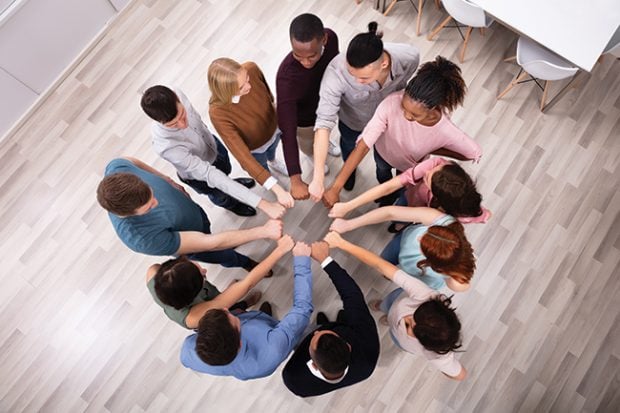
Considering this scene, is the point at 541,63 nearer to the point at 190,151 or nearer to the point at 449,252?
the point at 449,252

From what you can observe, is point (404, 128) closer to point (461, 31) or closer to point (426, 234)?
point (426, 234)

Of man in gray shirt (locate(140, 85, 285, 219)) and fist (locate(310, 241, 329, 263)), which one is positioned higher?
man in gray shirt (locate(140, 85, 285, 219))

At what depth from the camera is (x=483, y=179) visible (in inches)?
128

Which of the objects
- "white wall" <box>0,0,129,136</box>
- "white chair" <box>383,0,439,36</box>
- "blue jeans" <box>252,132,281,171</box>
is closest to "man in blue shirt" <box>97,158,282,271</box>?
"blue jeans" <box>252,132,281,171</box>

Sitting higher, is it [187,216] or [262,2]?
[262,2]

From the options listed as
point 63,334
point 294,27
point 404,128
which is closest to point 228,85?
point 294,27

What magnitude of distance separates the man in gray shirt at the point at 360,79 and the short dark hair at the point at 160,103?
782mm

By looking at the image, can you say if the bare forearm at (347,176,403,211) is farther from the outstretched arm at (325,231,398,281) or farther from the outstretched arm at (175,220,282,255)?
the outstretched arm at (175,220,282,255)

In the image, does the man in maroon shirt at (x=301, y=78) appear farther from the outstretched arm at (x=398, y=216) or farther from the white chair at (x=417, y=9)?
the white chair at (x=417, y=9)

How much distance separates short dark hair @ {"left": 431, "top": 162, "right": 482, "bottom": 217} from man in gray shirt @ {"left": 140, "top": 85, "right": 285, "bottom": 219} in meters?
0.94

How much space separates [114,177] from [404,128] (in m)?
1.47

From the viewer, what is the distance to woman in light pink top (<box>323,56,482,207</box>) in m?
1.79

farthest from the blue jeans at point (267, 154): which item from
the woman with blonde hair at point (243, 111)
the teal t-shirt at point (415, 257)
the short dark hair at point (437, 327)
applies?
the short dark hair at point (437, 327)

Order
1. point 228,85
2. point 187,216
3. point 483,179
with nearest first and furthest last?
point 228,85
point 187,216
point 483,179
